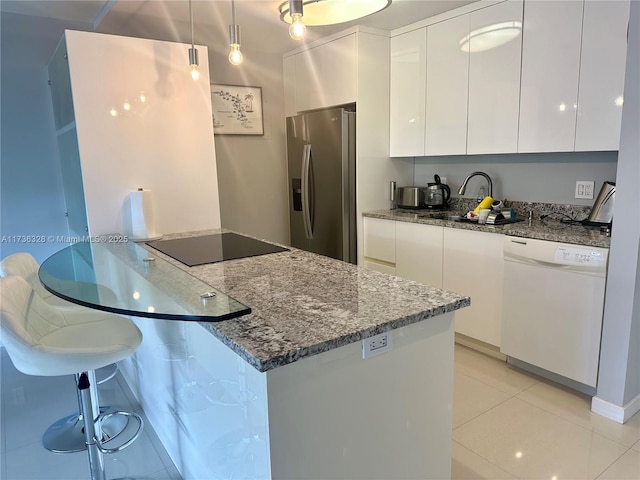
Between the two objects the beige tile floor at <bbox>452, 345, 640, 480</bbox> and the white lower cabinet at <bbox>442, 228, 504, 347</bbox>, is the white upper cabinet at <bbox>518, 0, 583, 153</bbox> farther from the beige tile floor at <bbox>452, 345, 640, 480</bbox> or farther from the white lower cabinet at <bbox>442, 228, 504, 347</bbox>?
the beige tile floor at <bbox>452, 345, 640, 480</bbox>

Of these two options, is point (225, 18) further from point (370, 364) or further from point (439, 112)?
point (370, 364)

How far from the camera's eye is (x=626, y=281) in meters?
2.11

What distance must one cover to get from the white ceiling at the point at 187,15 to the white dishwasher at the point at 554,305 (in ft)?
5.76

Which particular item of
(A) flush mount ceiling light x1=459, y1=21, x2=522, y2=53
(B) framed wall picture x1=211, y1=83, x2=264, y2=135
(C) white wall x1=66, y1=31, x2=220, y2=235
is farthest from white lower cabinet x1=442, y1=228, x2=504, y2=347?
(B) framed wall picture x1=211, y1=83, x2=264, y2=135

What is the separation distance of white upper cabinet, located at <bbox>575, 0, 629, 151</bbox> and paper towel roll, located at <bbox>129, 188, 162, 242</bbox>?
2544 millimetres

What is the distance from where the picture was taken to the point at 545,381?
2631mm

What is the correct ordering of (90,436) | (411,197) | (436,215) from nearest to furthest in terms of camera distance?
(90,436) → (436,215) → (411,197)

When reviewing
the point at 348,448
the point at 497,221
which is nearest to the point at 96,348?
the point at 348,448

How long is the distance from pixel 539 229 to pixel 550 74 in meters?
0.92

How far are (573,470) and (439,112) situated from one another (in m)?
2.39

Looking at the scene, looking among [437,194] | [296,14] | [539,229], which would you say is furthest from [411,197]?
[296,14]

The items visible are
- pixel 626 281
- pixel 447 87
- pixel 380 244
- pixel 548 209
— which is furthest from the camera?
pixel 380 244

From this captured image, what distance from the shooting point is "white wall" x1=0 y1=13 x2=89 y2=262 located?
3.12 m

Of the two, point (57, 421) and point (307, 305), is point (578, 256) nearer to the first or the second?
point (307, 305)
